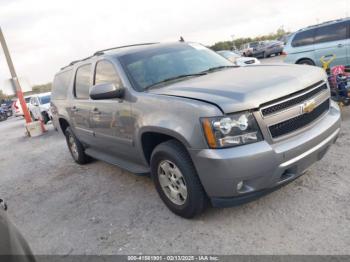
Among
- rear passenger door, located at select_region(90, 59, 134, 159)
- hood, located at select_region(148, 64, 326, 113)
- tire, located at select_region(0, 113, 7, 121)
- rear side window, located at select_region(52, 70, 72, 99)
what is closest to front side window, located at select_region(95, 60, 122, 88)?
rear passenger door, located at select_region(90, 59, 134, 159)

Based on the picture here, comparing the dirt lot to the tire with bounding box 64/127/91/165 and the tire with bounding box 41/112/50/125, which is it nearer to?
the tire with bounding box 64/127/91/165

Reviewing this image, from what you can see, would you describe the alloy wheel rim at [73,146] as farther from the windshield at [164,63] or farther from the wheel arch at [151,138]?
the wheel arch at [151,138]

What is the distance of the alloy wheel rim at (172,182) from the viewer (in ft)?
10.8

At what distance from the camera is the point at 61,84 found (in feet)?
20.4

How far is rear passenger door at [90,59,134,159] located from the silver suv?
0.05 ft

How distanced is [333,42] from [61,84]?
26.1 ft

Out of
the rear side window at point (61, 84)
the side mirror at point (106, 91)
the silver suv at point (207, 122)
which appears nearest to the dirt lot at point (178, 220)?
the silver suv at point (207, 122)

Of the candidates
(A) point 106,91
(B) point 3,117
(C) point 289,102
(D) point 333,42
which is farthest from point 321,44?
(B) point 3,117

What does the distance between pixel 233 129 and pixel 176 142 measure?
690 mm

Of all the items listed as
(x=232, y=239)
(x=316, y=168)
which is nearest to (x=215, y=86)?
(x=232, y=239)

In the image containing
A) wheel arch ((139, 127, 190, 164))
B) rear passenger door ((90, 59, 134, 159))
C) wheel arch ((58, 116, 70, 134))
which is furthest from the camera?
wheel arch ((58, 116, 70, 134))

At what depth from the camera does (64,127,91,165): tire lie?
5.96 metres

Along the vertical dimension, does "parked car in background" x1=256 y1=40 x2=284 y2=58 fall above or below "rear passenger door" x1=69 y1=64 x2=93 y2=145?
below

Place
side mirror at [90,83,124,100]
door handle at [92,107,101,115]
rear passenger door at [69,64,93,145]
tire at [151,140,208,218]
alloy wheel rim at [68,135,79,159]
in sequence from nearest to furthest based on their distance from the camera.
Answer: tire at [151,140,208,218]
side mirror at [90,83,124,100]
door handle at [92,107,101,115]
rear passenger door at [69,64,93,145]
alloy wheel rim at [68,135,79,159]
